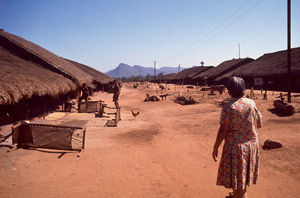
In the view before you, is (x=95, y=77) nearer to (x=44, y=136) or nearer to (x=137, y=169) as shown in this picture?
(x=44, y=136)

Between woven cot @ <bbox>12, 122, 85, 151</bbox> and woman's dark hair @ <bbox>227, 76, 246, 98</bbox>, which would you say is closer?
woman's dark hair @ <bbox>227, 76, 246, 98</bbox>

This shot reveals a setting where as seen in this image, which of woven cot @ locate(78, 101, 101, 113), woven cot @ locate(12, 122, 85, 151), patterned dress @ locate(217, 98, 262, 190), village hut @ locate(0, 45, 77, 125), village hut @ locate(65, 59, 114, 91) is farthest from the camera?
village hut @ locate(65, 59, 114, 91)

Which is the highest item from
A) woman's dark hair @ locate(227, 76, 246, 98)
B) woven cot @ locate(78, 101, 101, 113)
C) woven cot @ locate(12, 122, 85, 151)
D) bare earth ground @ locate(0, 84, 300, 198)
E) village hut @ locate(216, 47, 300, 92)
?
village hut @ locate(216, 47, 300, 92)

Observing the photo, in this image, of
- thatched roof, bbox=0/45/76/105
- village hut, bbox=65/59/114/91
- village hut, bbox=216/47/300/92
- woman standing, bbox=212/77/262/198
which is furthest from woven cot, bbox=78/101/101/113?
village hut, bbox=216/47/300/92

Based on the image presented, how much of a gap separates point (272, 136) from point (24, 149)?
7706 millimetres

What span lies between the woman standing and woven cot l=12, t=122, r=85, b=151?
403 centimetres

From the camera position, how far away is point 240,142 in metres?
2.46

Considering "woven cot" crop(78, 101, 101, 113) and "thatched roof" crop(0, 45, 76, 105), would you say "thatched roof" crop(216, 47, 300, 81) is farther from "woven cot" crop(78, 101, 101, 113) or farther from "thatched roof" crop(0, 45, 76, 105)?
"thatched roof" crop(0, 45, 76, 105)

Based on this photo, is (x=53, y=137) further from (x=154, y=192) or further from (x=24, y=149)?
(x=154, y=192)

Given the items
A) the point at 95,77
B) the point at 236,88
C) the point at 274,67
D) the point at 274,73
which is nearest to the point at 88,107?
the point at 236,88

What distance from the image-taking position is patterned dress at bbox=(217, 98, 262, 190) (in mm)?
2443

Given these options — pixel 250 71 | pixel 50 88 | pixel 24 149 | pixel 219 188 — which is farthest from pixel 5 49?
pixel 250 71

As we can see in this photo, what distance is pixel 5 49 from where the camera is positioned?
40.9 feet

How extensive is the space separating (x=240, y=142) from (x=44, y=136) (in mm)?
5126
